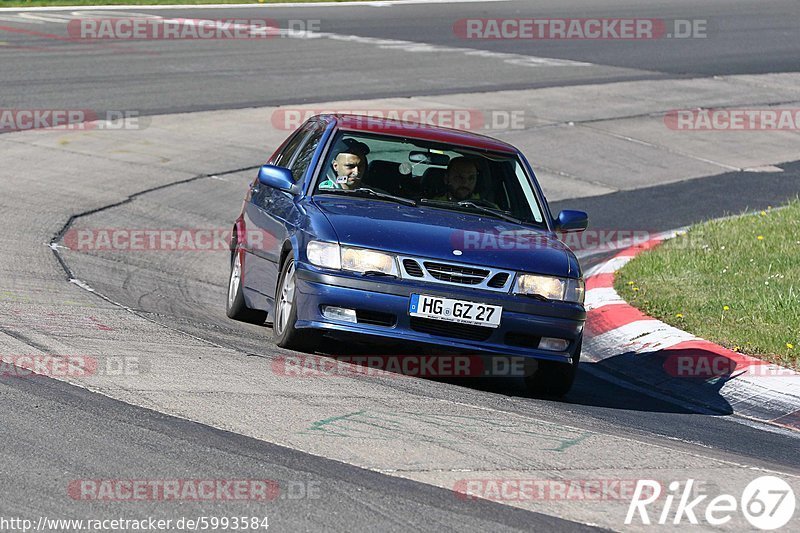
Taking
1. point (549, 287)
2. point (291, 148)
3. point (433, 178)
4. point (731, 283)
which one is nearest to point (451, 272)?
point (549, 287)

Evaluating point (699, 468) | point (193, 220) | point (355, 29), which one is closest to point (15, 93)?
point (193, 220)

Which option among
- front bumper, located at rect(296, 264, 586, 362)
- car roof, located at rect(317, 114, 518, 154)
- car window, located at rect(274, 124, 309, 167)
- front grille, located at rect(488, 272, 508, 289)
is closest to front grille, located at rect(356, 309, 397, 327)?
front bumper, located at rect(296, 264, 586, 362)

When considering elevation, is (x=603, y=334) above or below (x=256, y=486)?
below

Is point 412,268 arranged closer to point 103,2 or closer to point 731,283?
point 731,283

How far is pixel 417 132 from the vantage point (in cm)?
915

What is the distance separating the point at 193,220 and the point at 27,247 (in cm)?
277

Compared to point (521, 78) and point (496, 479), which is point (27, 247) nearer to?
point (496, 479)

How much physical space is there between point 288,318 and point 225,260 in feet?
14.5

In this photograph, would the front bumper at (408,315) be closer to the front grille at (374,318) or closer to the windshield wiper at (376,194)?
the front grille at (374,318)

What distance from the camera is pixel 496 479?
5.64 metres

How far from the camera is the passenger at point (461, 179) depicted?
8.83 m

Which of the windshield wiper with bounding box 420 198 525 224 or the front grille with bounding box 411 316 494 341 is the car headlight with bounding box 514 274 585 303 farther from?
the windshield wiper with bounding box 420 198 525 224

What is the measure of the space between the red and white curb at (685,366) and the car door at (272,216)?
8.22 feet

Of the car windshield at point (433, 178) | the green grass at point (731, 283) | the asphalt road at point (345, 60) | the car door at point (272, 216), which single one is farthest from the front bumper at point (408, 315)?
the asphalt road at point (345, 60)
